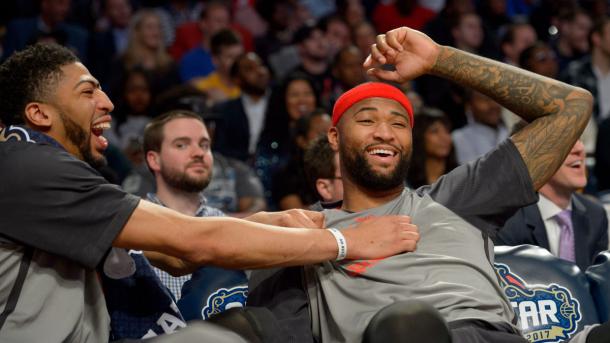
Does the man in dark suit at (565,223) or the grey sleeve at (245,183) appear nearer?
the man in dark suit at (565,223)

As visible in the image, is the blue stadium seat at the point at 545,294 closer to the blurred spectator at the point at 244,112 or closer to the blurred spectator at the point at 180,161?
the blurred spectator at the point at 180,161

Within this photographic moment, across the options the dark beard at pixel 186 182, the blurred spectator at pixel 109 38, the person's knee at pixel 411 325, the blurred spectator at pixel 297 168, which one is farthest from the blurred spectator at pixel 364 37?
the person's knee at pixel 411 325

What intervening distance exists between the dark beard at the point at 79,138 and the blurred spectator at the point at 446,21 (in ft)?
19.7

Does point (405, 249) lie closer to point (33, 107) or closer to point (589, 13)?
point (33, 107)

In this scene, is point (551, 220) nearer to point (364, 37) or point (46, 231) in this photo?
point (46, 231)

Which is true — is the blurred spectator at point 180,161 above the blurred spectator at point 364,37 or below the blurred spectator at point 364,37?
below

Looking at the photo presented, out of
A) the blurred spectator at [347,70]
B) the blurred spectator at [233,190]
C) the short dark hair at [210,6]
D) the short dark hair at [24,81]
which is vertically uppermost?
the short dark hair at [210,6]

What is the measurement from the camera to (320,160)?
4.86m

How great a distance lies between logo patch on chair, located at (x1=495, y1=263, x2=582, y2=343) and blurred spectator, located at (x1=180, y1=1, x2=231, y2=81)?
5037 mm

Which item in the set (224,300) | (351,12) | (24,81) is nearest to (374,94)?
(224,300)

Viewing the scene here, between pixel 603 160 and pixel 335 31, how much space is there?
321 centimetres

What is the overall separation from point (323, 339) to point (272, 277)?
30cm

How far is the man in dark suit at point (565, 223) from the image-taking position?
169 inches

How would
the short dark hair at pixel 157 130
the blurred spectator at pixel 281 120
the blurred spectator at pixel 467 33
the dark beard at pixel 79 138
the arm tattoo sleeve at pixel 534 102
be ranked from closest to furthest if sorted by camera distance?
the dark beard at pixel 79 138 → the arm tattoo sleeve at pixel 534 102 → the short dark hair at pixel 157 130 → the blurred spectator at pixel 281 120 → the blurred spectator at pixel 467 33
